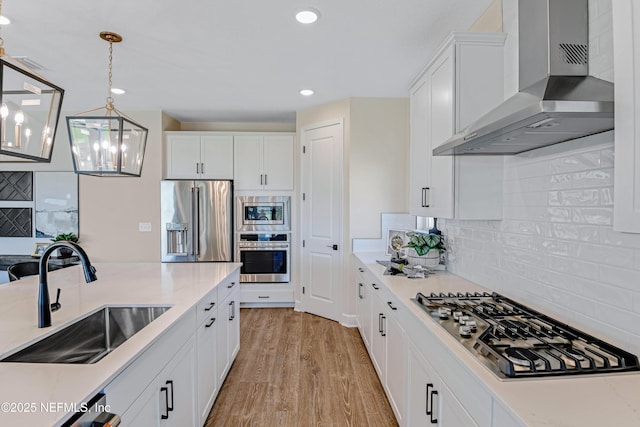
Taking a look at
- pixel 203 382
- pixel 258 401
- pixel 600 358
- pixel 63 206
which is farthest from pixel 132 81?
pixel 600 358

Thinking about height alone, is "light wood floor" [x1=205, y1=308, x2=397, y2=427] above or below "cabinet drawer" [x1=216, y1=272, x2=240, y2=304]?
below

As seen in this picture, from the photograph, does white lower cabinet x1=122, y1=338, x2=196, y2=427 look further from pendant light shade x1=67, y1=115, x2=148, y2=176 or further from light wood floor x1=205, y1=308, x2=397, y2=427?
pendant light shade x1=67, y1=115, x2=148, y2=176

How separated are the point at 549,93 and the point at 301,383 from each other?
8.27 ft

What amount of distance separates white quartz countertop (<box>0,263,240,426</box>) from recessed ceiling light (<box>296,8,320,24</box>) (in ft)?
6.08

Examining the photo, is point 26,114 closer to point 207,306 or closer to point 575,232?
point 207,306

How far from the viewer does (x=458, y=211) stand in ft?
6.59

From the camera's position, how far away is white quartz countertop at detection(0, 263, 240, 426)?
90 cm

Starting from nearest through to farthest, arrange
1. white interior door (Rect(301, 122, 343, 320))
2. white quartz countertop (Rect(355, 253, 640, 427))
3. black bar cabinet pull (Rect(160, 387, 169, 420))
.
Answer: white quartz countertop (Rect(355, 253, 640, 427)), black bar cabinet pull (Rect(160, 387, 169, 420)), white interior door (Rect(301, 122, 343, 320))

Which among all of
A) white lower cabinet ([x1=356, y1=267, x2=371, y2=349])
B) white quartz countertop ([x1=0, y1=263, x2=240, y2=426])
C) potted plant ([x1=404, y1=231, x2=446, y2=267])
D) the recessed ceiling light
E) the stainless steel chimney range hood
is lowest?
white lower cabinet ([x1=356, y1=267, x2=371, y2=349])

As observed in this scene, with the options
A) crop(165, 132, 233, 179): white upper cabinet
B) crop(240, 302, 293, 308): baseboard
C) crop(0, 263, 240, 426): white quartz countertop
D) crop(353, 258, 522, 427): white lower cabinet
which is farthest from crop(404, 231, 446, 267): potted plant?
crop(165, 132, 233, 179): white upper cabinet

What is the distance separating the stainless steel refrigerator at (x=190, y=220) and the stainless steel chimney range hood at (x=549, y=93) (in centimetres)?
343

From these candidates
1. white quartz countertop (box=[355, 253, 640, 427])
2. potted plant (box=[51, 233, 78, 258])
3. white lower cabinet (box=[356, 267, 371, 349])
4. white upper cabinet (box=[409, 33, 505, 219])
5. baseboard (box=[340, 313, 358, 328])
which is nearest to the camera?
white quartz countertop (box=[355, 253, 640, 427])

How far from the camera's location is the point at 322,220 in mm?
4297

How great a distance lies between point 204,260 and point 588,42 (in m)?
4.21
